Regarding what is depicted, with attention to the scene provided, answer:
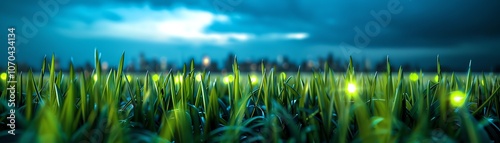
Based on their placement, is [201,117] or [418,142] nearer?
[418,142]

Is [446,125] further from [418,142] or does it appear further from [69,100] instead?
[69,100]

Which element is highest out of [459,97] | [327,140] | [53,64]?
[53,64]

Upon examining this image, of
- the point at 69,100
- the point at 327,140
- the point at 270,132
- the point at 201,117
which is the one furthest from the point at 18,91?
the point at 327,140

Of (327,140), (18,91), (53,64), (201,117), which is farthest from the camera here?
(18,91)

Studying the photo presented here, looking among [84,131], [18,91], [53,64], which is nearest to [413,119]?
[84,131]

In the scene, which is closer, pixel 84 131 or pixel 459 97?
pixel 84 131

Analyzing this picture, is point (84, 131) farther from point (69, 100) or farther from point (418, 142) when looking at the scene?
point (418, 142)

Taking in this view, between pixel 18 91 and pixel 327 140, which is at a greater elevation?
pixel 18 91

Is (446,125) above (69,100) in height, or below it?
below

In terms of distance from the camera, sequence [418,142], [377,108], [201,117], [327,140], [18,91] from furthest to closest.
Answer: [18,91]
[201,117]
[377,108]
[327,140]
[418,142]
